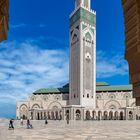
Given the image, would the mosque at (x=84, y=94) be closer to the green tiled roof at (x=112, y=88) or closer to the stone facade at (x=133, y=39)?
the green tiled roof at (x=112, y=88)

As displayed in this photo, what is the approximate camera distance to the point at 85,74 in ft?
277

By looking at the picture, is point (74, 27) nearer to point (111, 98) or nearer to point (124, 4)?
point (111, 98)

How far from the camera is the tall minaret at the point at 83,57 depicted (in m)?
83.8

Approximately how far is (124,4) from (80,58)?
78.5 metres

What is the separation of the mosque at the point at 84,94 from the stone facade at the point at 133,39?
228 ft

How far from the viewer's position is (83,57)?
84438 mm

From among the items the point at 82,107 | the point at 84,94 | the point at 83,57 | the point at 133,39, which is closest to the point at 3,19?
the point at 133,39

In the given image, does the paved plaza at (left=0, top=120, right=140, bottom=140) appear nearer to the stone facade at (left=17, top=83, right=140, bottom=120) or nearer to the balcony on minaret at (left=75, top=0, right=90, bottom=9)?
the stone facade at (left=17, top=83, right=140, bottom=120)

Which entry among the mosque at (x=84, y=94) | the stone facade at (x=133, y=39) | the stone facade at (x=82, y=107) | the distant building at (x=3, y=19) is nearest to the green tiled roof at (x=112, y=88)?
the stone facade at (x=82, y=107)

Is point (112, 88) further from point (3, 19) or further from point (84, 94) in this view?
point (3, 19)

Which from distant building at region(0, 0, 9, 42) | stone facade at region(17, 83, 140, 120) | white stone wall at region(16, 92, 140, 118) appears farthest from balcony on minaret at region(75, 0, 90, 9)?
distant building at region(0, 0, 9, 42)

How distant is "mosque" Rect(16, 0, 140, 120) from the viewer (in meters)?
79.2

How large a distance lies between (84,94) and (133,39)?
7875cm

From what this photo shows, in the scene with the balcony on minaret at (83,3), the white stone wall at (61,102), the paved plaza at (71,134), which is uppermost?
the balcony on minaret at (83,3)
